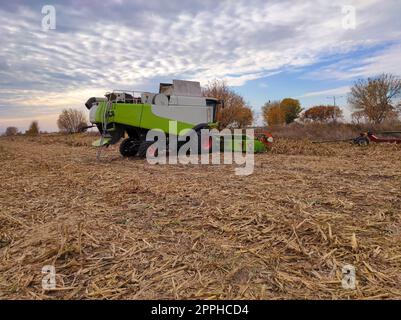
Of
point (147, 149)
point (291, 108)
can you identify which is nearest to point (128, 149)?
point (147, 149)

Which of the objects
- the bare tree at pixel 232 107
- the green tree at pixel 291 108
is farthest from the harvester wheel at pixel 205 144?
the green tree at pixel 291 108

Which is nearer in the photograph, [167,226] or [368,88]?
[167,226]

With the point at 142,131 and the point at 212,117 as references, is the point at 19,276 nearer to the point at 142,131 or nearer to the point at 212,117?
the point at 142,131

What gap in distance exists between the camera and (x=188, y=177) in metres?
7.23

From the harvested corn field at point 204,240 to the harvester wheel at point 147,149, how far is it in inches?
179

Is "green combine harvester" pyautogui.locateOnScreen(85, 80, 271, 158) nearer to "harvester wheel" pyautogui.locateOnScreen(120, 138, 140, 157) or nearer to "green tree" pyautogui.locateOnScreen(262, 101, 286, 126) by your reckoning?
"harvester wheel" pyautogui.locateOnScreen(120, 138, 140, 157)

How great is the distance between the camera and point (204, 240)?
349cm

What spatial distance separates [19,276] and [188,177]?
15.2 ft

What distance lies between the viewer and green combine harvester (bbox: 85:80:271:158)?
405 inches

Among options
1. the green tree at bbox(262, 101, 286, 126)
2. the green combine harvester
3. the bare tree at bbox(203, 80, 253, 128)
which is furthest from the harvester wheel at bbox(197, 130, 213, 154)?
the green tree at bbox(262, 101, 286, 126)

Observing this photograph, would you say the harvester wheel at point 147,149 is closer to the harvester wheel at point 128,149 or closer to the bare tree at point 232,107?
the harvester wheel at point 128,149

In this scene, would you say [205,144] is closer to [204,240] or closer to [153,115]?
[153,115]

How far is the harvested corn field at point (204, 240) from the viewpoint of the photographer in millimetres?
2648
